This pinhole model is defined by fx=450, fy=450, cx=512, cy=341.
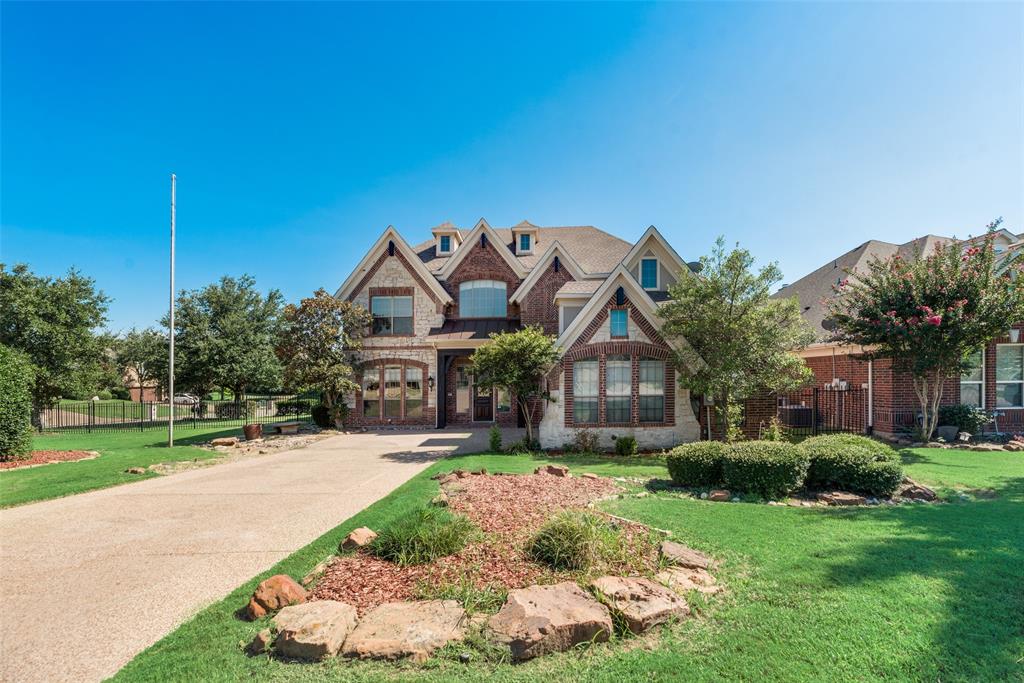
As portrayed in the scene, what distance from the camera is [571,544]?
4812 millimetres

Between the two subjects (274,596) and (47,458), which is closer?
(274,596)

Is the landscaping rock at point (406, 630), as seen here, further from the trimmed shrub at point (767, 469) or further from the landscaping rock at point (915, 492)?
the landscaping rock at point (915, 492)

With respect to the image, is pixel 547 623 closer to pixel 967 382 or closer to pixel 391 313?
pixel 967 382

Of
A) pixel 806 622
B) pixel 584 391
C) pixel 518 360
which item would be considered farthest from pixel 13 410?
pixel 806 622

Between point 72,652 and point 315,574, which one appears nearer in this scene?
point 72,652

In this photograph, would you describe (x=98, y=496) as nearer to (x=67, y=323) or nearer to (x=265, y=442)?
(x=265, y=442)

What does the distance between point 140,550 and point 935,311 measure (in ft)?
61.8

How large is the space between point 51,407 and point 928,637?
34.3 meters

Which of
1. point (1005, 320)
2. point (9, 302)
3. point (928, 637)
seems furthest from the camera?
point (9, 302)

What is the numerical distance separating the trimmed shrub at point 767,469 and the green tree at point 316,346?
16.4 m

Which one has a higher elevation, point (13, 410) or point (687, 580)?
point (13, 410)

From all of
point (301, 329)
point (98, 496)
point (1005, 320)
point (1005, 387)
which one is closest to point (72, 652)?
point (98, 496)

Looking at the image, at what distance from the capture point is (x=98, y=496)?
30.3 ft

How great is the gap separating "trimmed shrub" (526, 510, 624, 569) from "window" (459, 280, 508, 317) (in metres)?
17.7
